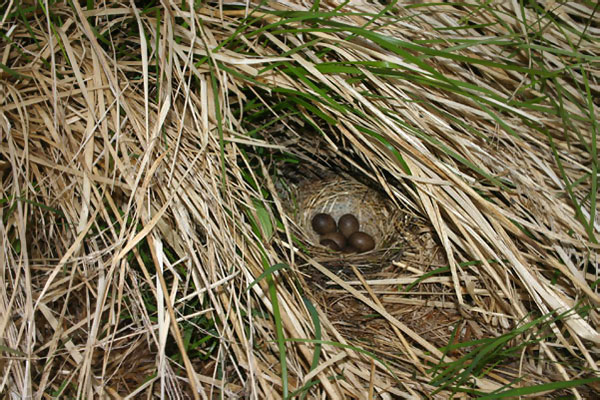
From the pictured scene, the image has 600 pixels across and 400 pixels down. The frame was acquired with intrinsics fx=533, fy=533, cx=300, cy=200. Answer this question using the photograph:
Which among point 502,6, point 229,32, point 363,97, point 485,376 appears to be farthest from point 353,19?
point 485,376

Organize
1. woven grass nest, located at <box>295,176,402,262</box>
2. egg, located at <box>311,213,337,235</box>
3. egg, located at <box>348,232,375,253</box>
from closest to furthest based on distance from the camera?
woven grass nest, located at <box>295,176,402,262</box>
egg, located at <box>348,232,375,253</box>
egg, located at <box>311,213,337,235</box>

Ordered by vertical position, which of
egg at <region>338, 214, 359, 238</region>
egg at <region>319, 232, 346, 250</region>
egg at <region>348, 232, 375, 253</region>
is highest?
egg at <region>348, 232, 375, 253</region>

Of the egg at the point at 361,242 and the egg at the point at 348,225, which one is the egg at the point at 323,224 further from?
the egg at the point at 361,242

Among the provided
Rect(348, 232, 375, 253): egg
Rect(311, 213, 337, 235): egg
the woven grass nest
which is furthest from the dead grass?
Rect(311, 213, 337, 235): egg

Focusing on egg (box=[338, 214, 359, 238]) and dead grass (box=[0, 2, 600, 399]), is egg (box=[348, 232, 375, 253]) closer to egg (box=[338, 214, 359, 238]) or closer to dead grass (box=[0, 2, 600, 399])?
egg (box=[338, 214, 359, 238])

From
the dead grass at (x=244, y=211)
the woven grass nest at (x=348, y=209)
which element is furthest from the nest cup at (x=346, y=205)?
the dead grass at (x=244, y=211)

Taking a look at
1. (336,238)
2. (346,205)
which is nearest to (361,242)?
(336,238)
